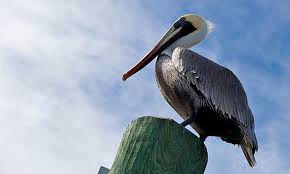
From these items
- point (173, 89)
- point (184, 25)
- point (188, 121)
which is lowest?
point (188, 121)

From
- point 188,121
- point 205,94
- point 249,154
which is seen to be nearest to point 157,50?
→ point 205,94

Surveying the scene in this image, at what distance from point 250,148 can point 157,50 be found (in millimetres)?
1746

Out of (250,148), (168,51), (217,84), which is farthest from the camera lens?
(168,51)

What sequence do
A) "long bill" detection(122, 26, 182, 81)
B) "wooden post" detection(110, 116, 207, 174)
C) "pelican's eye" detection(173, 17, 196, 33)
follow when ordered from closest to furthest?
1. "wooden post" detection(110, 116, 207, 174)
2. "long bill" detection(122, 26, 182, 81)
3. "pelican's eye" detection(173, 17, 196, 33)

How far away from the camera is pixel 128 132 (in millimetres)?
3090

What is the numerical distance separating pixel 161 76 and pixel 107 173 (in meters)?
1.86

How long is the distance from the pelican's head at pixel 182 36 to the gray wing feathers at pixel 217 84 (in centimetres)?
58

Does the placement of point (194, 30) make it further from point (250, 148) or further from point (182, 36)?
point (250, 148)

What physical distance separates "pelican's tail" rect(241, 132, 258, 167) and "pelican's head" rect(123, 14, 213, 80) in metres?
1.52

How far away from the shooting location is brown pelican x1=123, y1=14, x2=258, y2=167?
4.38 metres

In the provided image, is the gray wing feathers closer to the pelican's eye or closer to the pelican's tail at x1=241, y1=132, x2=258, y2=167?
the pelican's tail at x1=241, y1=132, x2=258, y2=167

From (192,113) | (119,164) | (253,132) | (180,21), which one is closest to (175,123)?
(119,164)

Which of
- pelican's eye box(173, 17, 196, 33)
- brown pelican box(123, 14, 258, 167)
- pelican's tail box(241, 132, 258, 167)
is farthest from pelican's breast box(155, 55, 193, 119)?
pelican's eye box(173, 17, 196, 33)

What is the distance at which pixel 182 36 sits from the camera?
19.8 ft
